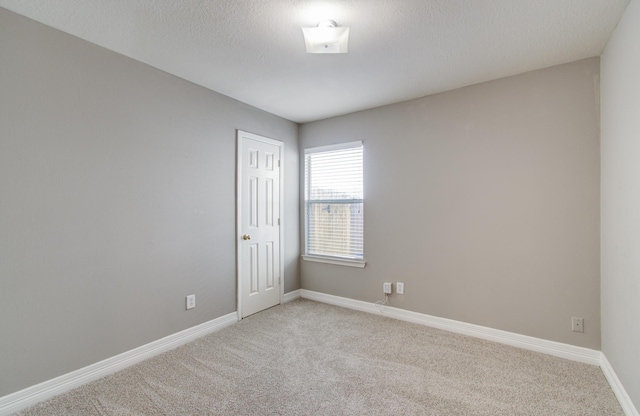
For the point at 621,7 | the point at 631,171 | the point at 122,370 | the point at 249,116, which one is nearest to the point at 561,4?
the point at 621,7

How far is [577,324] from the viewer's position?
94.8 inches

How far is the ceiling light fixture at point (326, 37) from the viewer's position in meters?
1.90

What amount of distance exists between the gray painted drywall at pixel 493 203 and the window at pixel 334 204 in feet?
0.48

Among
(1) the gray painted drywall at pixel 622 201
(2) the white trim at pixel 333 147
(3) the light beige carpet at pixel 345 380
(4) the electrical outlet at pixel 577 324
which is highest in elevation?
(2) the white trim at pixel 333 147

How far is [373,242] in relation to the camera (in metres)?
3.54

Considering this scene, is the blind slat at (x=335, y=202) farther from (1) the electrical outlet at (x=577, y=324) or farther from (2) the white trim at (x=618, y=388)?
(2) the white trim at (x=618, y=388)

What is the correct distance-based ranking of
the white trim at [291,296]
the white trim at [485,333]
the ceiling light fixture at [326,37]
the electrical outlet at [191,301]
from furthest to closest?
the white trim at [291,296], the electrical outlet at [191,301], the white trim at [485,333], the ceiling light fixture at [326,37]

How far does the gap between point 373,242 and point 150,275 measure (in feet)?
7.60

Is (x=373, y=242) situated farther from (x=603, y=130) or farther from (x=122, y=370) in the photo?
(x=122, y=370)

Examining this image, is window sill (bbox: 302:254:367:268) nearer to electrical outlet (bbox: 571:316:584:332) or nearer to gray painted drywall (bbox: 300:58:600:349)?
gray painted drywall (bbox: 300:58:600:349)

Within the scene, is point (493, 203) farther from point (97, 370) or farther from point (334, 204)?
point (97, 370)

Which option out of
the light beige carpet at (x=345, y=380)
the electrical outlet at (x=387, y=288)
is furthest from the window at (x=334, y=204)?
the light beige carpet at (x=345, y=380)

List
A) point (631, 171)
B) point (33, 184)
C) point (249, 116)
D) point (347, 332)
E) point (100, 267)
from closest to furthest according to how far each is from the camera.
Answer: point (631, 171) < point (33, 184) < point (100, 267) < point (347, 332) < point (249, 116)

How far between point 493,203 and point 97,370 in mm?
3526
